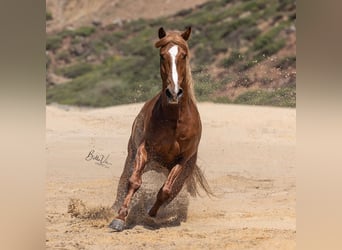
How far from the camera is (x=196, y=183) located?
6121mm

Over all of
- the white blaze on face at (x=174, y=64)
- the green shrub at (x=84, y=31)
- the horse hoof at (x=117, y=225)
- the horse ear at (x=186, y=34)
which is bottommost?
the horse hoof at (x=117, y=225)

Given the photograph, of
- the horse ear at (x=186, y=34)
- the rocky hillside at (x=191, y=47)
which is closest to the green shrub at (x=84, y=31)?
the rocky hillside at (x=191, y=47)

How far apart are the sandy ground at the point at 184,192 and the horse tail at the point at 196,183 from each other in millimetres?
52

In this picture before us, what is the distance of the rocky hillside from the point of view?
621 centimetres

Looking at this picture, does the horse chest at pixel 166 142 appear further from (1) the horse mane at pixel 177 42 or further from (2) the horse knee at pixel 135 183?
(1) the horse mane at pixel 177 42

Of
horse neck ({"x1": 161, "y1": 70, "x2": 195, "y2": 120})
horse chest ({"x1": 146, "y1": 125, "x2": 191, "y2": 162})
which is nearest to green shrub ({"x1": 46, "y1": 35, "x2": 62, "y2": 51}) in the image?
horse neck ({"x1": 161, "y1": 70, "x2": 195, "y2": 120})

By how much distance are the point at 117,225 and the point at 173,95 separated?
4.09 ft

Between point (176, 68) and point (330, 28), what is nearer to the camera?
point (176, 68)

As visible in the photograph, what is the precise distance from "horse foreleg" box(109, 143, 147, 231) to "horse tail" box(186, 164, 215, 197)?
0.49 meters

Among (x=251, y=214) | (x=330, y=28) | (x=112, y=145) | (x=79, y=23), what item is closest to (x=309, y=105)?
(x=330, y=28)

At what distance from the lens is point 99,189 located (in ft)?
20.2

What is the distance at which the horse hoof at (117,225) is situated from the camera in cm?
592

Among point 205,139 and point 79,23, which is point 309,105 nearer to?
point 205,139

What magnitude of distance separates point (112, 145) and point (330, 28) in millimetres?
2226
